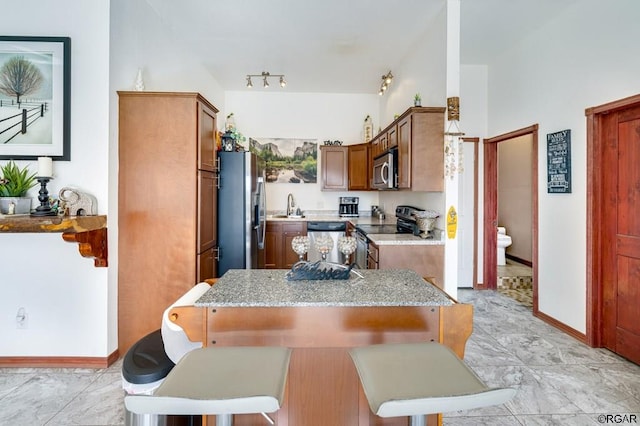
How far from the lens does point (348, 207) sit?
5645 mm

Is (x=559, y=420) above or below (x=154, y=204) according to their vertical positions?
below

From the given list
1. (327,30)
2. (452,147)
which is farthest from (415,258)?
(327,30)

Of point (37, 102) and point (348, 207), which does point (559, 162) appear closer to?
point (348, 207)

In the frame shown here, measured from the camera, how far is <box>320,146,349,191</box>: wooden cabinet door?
5402mm

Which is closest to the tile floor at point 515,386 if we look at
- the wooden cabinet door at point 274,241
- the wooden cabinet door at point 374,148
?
the wooden cabinet door at point 374,148

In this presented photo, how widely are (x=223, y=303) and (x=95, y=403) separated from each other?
59.6 inches

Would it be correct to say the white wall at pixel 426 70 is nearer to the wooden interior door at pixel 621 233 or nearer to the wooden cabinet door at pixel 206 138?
the wooden interior door at pixel 621 233

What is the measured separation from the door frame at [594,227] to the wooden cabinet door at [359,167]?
2881mm

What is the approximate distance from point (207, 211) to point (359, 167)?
2968mm

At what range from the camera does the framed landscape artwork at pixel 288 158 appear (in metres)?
5.55

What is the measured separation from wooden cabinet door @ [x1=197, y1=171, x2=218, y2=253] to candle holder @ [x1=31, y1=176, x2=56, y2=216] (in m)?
0.98

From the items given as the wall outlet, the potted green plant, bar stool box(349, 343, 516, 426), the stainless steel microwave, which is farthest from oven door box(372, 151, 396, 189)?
the wall outlet

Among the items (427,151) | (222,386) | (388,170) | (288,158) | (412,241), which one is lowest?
(222,386)

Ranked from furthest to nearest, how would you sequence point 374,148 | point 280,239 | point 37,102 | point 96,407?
point 280,239
point 374,148
point 37,102
point 96,407
